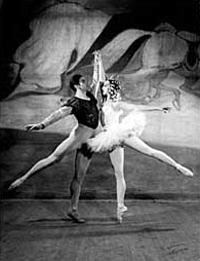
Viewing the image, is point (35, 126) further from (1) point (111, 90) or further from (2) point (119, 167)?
(2) point (119, 167)

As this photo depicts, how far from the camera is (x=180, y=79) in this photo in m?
4.89

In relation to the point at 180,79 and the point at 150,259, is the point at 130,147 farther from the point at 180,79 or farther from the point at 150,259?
the point at 150,259

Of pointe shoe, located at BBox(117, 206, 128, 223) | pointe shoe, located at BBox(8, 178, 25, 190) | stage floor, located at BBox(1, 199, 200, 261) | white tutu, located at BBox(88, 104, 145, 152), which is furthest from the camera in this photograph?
pointe shoe, located at BBox(8, 178, 25, 190)

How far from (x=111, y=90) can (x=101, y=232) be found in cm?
155

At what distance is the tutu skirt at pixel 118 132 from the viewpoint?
4.82 metres

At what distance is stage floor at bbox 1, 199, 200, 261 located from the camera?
407 centimetres

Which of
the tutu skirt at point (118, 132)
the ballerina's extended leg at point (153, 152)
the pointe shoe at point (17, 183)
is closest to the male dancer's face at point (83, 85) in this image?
the tutu skirt at point (118, 132)

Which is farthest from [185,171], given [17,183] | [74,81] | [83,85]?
[17,183]

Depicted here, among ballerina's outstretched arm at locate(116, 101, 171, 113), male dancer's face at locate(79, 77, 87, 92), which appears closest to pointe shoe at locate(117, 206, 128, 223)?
ballerina's outstretched arm at locate(116, 101, 171, 113)

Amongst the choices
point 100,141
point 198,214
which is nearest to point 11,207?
point 100,141

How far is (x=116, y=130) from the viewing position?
4.82m

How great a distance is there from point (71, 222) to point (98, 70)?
5.57 feet

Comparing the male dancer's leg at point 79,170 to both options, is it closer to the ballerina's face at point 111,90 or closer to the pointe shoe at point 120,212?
Result: the pointe shoe at point 120,212

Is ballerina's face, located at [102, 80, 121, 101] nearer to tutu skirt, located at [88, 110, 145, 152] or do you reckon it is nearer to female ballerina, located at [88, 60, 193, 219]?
female ballerina, located at [88, 60, 193, 219]
